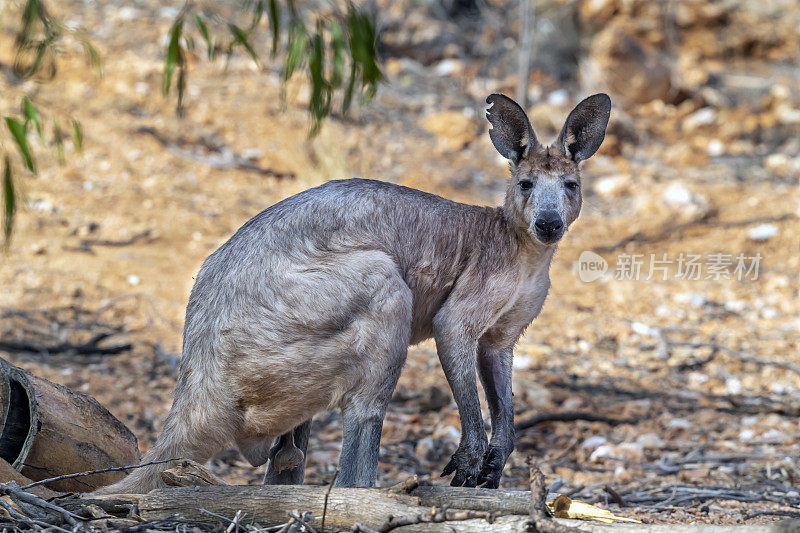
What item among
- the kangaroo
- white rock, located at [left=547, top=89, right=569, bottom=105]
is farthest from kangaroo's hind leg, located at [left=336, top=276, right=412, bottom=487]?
white rock, located at [left=547, top=89, right=569, bottom=105]

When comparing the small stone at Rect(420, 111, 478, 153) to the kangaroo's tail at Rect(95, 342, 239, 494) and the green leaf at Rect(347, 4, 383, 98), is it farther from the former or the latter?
the kangaroo's tail at Rect(95, 342, 239, 494)

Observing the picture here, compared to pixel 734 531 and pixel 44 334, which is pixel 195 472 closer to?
pixel 734 531

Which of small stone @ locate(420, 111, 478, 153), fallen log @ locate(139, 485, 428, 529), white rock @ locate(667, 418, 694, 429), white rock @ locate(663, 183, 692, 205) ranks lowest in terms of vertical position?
fallen log @ locate(139, 485, 428, 529)

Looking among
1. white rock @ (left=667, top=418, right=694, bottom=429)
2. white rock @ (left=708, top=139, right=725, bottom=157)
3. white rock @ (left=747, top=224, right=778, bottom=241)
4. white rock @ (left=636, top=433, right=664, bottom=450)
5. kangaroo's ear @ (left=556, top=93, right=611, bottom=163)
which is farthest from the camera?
white rock @ (left=708, top=139, right=725, bottom=157)

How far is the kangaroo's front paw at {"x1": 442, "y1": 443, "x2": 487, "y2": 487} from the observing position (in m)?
3.37

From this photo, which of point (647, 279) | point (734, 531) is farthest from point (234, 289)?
point (647, 279)

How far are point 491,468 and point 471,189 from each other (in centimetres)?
668

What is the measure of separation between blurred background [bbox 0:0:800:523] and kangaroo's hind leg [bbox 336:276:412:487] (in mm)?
1539

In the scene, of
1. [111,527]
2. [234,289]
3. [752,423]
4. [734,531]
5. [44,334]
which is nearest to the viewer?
[734,531]

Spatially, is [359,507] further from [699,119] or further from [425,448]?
[699,119]

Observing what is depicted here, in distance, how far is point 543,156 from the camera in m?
3.84

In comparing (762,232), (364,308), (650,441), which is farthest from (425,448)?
(762,232)

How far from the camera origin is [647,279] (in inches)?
344

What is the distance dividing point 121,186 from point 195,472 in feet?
22.9
